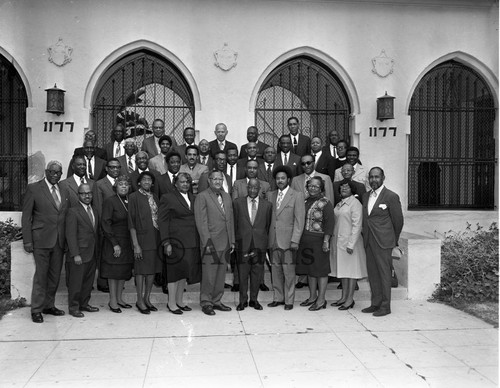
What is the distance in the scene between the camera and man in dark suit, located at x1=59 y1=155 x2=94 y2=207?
22.1ft

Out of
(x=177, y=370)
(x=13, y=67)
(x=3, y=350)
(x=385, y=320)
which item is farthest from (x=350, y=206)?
(x=13, y=67)

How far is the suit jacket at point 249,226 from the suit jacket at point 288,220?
12 cm

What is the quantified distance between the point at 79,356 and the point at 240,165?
3.68 metres

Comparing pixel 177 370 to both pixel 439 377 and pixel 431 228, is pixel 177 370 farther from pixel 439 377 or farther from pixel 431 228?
pixel 431 228

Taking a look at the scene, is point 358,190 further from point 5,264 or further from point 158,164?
point 5,264

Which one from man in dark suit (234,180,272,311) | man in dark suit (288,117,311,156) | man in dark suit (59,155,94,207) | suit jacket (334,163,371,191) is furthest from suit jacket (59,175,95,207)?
suit jacket (334,163,371,191)

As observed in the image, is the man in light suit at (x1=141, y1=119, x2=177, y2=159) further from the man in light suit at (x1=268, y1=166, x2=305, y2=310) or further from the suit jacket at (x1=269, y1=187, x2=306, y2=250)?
the suit jacket at (x1=269, y1=187, x2=306, y2=250)

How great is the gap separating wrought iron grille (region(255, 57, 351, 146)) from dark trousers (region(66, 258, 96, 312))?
4.57 meters

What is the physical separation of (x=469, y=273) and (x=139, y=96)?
642 cm

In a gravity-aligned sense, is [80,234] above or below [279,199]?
below

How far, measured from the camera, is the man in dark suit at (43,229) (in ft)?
21.0

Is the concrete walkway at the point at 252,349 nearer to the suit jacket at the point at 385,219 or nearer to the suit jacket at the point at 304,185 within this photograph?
the suit jacket at the point at 385,219

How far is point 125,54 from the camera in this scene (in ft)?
31.1

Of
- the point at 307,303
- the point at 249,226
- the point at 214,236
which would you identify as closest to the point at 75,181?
the point at 214,236
